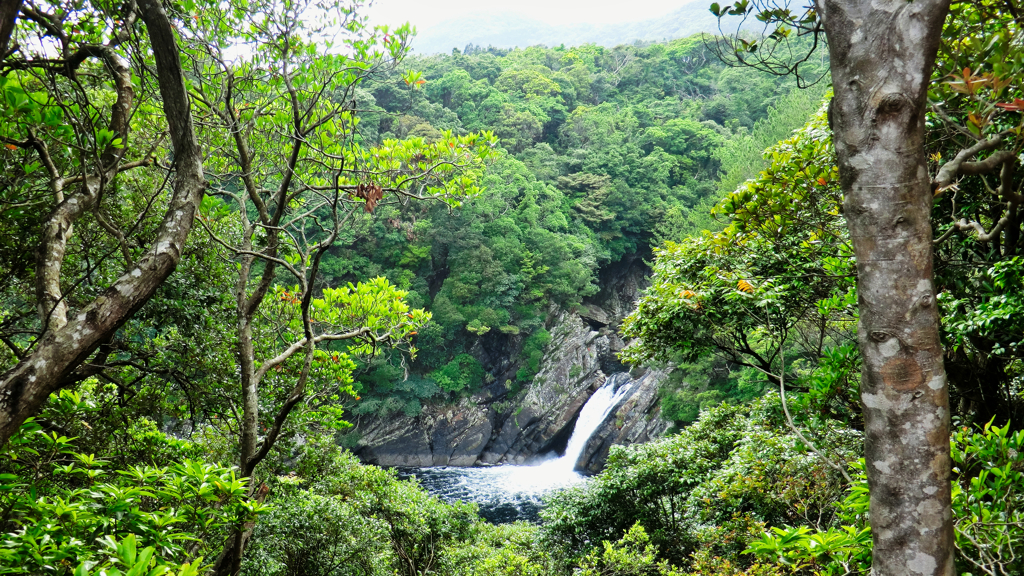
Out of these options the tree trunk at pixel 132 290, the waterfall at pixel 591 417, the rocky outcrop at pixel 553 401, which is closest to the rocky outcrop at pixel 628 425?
the waterfall at pixel 591 417


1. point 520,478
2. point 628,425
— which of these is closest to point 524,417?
point 520,478

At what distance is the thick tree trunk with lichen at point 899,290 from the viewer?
4.21 feet

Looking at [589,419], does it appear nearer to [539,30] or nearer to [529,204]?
[529,204]

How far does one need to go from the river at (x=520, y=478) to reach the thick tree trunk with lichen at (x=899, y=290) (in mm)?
15136

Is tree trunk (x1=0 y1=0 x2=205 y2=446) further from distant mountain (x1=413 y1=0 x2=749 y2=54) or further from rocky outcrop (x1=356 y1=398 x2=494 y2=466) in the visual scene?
distant mountain (x1=413 y1=0 x2=749 y2=54)

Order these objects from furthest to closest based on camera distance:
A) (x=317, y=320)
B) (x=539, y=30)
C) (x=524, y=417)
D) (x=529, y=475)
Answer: (x=539, y=30)
(x=524, y=417)
(x=529, y=475)
(x=317, y=320)

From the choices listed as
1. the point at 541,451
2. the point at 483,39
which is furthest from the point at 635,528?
the point at 483,39

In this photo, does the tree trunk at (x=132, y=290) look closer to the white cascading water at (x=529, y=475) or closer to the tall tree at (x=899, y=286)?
the tall tree at (x=899, y=286)

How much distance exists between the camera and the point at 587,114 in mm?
31516

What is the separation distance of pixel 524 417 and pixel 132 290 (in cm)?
1984

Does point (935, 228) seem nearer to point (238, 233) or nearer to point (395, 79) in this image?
point (238, 233)

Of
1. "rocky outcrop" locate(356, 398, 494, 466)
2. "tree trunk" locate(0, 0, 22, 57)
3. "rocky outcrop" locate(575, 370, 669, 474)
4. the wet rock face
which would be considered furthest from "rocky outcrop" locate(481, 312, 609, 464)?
"tree trunk" locate(0, 0, 22, 57)

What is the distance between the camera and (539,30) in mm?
122125

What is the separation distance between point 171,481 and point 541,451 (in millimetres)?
19260
